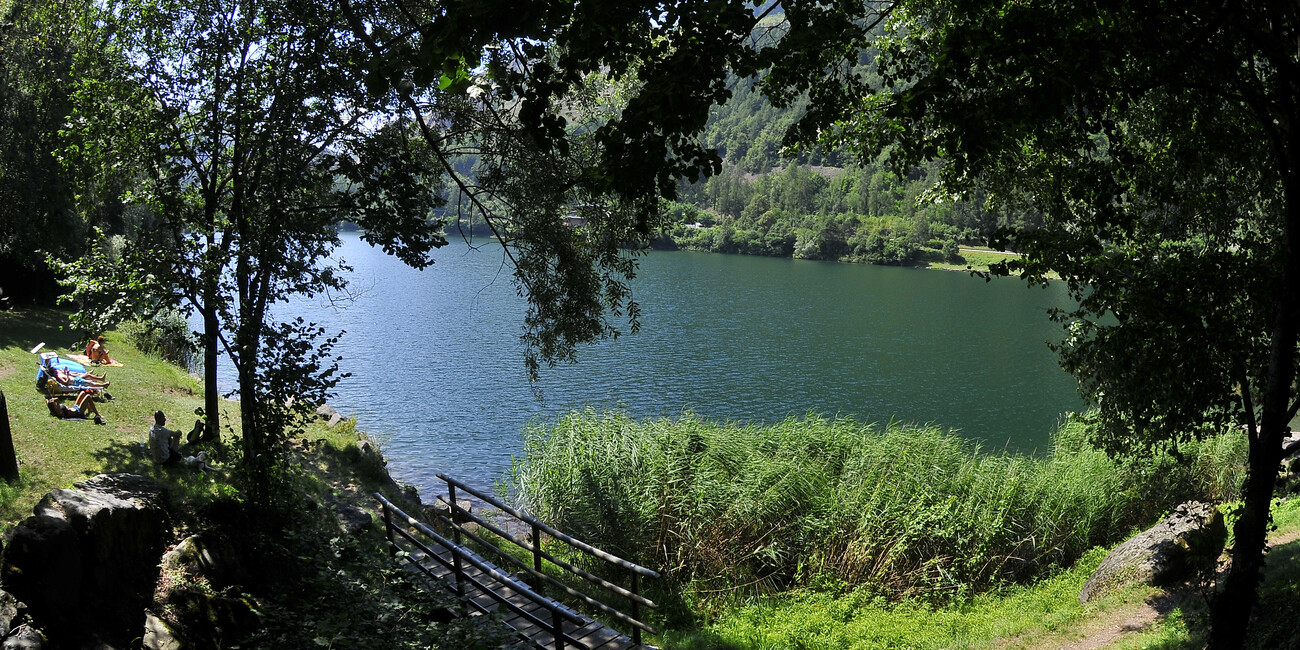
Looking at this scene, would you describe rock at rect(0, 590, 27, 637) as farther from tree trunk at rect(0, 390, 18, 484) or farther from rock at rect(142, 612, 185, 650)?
tree trunk at rect(0, 390, 18, 484)

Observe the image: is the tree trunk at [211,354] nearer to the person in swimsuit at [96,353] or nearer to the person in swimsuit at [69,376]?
the person in swimsuit at [69,376]

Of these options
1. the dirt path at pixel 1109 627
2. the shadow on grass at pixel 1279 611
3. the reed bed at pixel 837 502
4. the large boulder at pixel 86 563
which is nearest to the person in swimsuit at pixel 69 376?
the reed bed at pixel 837 502

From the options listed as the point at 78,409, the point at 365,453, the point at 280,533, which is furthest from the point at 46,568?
the point at 365,453

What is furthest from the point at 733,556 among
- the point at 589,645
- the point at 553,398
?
the point at 553,398

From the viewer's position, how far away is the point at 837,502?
13062 mm

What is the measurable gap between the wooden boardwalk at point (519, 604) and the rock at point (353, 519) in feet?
5.04

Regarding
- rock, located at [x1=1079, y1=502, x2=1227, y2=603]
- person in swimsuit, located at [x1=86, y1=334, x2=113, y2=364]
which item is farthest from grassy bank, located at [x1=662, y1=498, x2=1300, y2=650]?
person in swimsuit, located at [x1=86, y1=334, x2=113, y2=364]

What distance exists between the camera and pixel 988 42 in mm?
6035

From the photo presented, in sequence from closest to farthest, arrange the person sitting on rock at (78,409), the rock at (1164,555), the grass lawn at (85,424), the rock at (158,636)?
the rock at (158,636), the grass lawn at (85,424), the rock at (1164,555), the person sitting on rock at (78,409)

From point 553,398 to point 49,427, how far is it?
15020 millimetres

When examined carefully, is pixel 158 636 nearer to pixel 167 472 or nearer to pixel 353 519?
pixel 353 519

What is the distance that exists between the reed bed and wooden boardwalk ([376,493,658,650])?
11.7ft

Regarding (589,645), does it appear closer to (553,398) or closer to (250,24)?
(250,24)

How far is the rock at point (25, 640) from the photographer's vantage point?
5.52m
